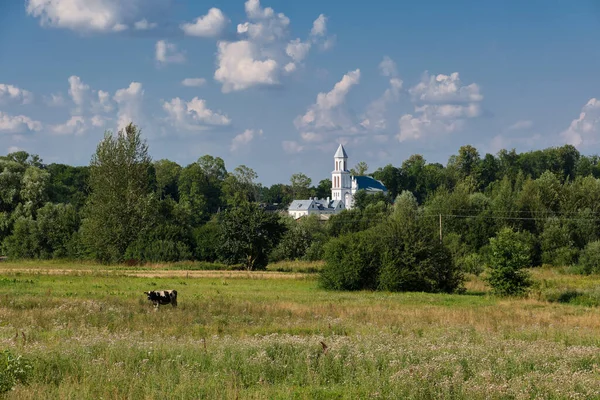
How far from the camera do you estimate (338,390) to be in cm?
1309

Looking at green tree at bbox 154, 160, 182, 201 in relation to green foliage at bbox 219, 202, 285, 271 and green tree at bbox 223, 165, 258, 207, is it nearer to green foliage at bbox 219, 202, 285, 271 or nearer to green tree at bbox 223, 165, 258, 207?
green tree at bbox 223, 165, 258, 207

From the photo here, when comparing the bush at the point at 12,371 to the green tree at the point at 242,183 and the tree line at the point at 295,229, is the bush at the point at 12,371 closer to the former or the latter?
the tree line at the point at 295,229

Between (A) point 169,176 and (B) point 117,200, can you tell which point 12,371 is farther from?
(A) point 169,176

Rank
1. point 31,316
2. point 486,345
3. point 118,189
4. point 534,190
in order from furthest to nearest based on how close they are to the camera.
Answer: point 534,190
point 118,189
point 31,316
point 486,345

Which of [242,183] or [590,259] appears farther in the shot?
[242,183]

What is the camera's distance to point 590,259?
7331cm

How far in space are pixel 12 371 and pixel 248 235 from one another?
48.5 metres

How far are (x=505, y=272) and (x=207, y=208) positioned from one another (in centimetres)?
13412

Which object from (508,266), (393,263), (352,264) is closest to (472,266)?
(393,263)

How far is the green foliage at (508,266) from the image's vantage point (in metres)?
40.1

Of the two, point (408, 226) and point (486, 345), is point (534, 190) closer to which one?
point (408, 226)

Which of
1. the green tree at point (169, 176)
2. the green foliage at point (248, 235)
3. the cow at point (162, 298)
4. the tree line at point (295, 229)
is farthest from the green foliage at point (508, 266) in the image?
the green tree at point (169, 176)

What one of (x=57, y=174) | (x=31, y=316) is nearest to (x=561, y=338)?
(x=31, y=316)

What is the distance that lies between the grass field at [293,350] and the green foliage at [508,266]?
328 inches
